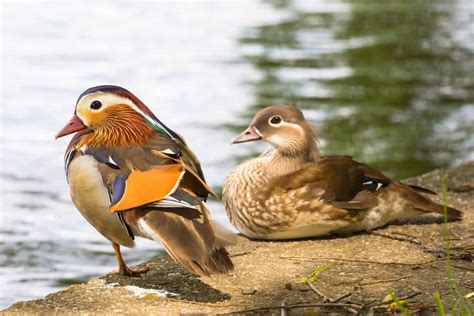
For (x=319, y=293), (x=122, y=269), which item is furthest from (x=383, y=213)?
(x=122, y=269)

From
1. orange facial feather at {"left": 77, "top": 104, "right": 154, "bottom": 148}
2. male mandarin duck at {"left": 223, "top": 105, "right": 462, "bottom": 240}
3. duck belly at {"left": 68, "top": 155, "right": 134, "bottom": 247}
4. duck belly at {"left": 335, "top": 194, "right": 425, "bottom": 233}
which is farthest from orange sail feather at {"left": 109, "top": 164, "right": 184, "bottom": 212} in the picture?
duck belly at {"left": 335, "top": 194, "right": 425, "bottom": 233}

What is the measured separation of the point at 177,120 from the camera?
1012 centimetres

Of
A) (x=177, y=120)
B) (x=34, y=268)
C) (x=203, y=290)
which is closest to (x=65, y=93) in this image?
(x=177, y=120)

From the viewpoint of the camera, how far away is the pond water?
7508mm

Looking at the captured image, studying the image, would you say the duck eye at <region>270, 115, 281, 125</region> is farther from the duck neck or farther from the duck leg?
the duck leg

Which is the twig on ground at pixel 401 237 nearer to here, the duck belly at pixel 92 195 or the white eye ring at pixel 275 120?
the white eye ring at pixel 275 120

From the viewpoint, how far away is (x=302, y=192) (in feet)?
18.0

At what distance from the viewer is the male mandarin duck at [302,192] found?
5.49 meters

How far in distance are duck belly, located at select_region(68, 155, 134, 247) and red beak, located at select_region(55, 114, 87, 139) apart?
6.8 inches

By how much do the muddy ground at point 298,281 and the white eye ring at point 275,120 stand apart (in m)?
0.66

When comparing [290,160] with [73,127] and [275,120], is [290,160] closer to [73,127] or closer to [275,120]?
[275,120]

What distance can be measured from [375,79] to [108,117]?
7948 mm

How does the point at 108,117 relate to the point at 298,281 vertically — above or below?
above

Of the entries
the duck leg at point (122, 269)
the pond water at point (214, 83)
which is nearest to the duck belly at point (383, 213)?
the duck leg at point (122, 269)
